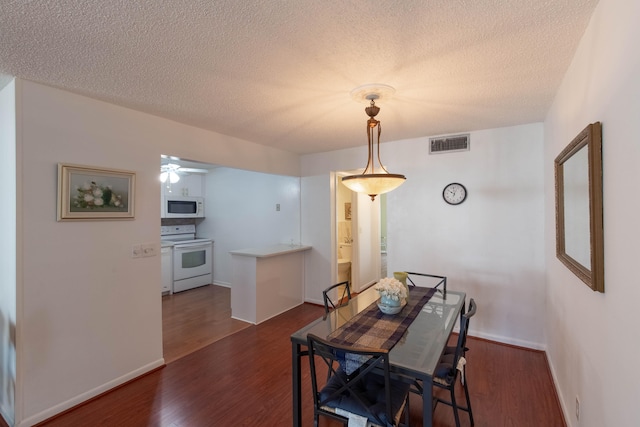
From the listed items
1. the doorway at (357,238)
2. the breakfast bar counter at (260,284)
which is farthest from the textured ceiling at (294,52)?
the doorway at (357,238)

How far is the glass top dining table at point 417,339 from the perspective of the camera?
1387 millimetres

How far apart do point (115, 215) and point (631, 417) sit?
319 centimetres

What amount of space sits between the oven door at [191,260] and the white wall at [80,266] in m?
2.55

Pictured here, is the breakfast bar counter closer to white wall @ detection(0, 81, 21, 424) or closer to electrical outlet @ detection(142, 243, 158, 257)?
electrical outlet @ detection(142, 243, 158, 257)

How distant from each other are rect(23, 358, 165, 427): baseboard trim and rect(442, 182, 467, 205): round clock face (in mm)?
3457

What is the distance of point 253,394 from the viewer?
2334mm

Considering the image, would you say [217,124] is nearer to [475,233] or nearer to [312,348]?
[312,348]

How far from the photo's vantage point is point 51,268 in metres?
2.08

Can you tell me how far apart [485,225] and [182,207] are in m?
4.95

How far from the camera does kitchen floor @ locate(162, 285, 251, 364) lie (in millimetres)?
3164

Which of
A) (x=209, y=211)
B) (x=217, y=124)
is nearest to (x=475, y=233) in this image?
(x=217, y=124)

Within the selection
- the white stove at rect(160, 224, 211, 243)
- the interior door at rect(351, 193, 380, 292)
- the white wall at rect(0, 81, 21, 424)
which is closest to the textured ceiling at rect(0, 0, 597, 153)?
the white wall at rect(0, 81, 21, 424)

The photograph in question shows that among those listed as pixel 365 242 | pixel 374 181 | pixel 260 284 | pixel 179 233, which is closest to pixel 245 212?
pixel 179 233

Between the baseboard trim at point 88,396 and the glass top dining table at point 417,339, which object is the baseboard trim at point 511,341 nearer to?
the glass top dining table at point 417,339
